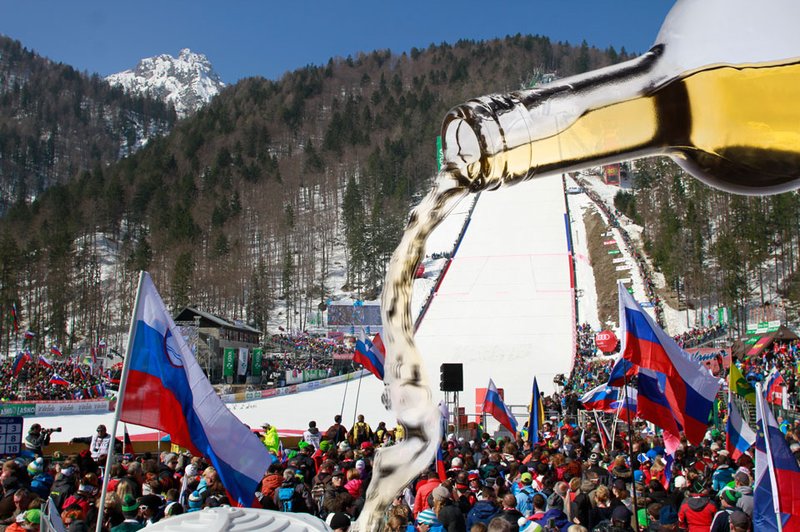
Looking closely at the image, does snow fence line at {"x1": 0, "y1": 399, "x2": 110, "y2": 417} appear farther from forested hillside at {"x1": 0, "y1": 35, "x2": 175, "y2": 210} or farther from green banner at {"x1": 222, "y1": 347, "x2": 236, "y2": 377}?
forested hillside at {"x1": 0, "y1": 35, "x2": 175, "y2": 210}

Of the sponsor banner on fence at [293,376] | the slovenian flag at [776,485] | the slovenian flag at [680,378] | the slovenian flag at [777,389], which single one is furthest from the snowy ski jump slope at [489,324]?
the slovenian flag at [776,485]

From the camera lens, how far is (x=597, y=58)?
494ft

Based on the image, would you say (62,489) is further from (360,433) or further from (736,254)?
(736,254)

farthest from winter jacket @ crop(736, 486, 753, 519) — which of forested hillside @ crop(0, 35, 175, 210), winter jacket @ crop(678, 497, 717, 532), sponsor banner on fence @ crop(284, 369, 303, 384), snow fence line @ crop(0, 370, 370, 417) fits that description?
forested hillside @ crop(0, 35, 175, 210)

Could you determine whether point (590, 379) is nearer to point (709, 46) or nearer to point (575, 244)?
point (709, 46)

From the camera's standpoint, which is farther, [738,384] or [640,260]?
[640,260]

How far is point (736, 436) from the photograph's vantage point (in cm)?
828

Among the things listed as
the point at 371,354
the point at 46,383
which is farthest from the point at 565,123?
the point at 46,383

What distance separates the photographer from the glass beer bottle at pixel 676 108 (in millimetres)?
1088

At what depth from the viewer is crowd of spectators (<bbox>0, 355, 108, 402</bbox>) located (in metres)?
26.9

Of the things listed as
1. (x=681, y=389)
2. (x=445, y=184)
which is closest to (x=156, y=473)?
(x=681, y=389)

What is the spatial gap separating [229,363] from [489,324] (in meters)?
12.6

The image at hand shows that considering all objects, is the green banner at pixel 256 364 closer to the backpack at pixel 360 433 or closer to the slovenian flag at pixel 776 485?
the backpack at pixel 360 433

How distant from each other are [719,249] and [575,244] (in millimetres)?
10036
